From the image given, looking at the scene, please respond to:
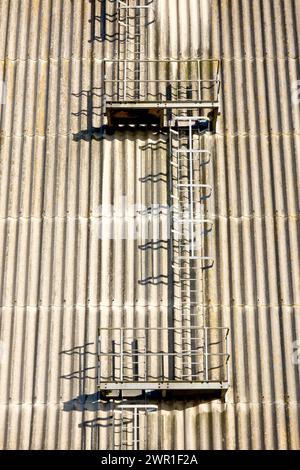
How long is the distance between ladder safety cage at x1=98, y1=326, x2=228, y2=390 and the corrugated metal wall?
13.0 inches

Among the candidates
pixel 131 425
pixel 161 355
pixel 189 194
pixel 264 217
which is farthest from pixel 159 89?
pixel 131 425

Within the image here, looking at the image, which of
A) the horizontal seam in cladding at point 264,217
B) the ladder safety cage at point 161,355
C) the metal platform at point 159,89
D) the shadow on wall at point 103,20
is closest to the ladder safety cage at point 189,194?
the metal platform at point 159,89

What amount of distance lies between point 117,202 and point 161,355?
4501 millimetres

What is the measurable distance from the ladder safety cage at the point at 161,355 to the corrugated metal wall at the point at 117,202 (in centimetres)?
33

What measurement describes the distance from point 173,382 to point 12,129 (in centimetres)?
876

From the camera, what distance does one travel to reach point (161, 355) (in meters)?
19.1

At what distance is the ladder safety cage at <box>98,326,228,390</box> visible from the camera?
18.9 metres

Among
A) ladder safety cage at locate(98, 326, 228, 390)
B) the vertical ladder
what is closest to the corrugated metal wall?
the vertical ladder

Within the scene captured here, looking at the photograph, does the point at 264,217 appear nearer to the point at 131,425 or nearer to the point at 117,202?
the point at 117,202

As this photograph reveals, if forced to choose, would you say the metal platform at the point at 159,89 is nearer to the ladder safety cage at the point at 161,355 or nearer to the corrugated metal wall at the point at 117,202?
the corrugated metal wall at the point at 117,202

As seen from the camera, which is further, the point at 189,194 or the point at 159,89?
the point at 159,89

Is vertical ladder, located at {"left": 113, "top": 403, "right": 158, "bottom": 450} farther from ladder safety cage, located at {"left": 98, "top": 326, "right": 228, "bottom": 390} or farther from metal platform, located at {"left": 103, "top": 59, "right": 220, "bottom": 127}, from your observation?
metal platform, located at {"left": 103, "top": 59, "right": 220, "bottom": 127}

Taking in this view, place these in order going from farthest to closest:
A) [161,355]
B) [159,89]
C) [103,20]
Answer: [103,20] → [159,89] → [161,355]
